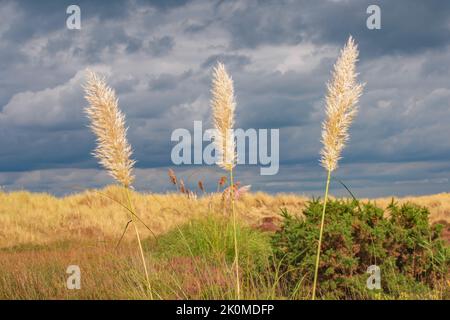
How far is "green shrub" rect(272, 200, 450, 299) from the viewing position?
7766mm

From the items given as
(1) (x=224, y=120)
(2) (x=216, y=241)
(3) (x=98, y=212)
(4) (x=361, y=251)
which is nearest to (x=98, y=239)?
(3) (x=98, y=212)

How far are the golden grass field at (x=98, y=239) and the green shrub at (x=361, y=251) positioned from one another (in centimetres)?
96

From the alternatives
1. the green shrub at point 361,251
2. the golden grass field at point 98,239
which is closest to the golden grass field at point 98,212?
the golden grass field at point 98,239

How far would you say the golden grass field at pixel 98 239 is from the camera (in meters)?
8.01

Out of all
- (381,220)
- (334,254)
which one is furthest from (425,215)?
(334,254)

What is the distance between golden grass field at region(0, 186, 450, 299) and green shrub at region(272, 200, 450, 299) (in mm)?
956

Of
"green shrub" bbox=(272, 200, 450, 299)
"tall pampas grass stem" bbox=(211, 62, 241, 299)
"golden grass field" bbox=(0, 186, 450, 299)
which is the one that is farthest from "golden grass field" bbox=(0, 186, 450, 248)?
"tall pampas grass stem" bbox=(211, 62, 241, 299)

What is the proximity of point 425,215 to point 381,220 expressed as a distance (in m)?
0.92

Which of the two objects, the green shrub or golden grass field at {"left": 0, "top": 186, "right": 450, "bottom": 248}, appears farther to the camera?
golden grass field at {"left": 0, "top": 186, "right": 450, "bottom": 248}

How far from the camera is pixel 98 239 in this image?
17.1m

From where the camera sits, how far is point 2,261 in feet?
39.7

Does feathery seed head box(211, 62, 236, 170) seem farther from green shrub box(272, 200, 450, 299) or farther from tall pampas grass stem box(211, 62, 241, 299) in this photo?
green shrub box(272, 200, 450, 299)

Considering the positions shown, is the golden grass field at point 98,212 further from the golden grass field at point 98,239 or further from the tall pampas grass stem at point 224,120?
the tall pampas grass stem at point 224,120

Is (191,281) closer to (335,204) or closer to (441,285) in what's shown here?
(335,204)
